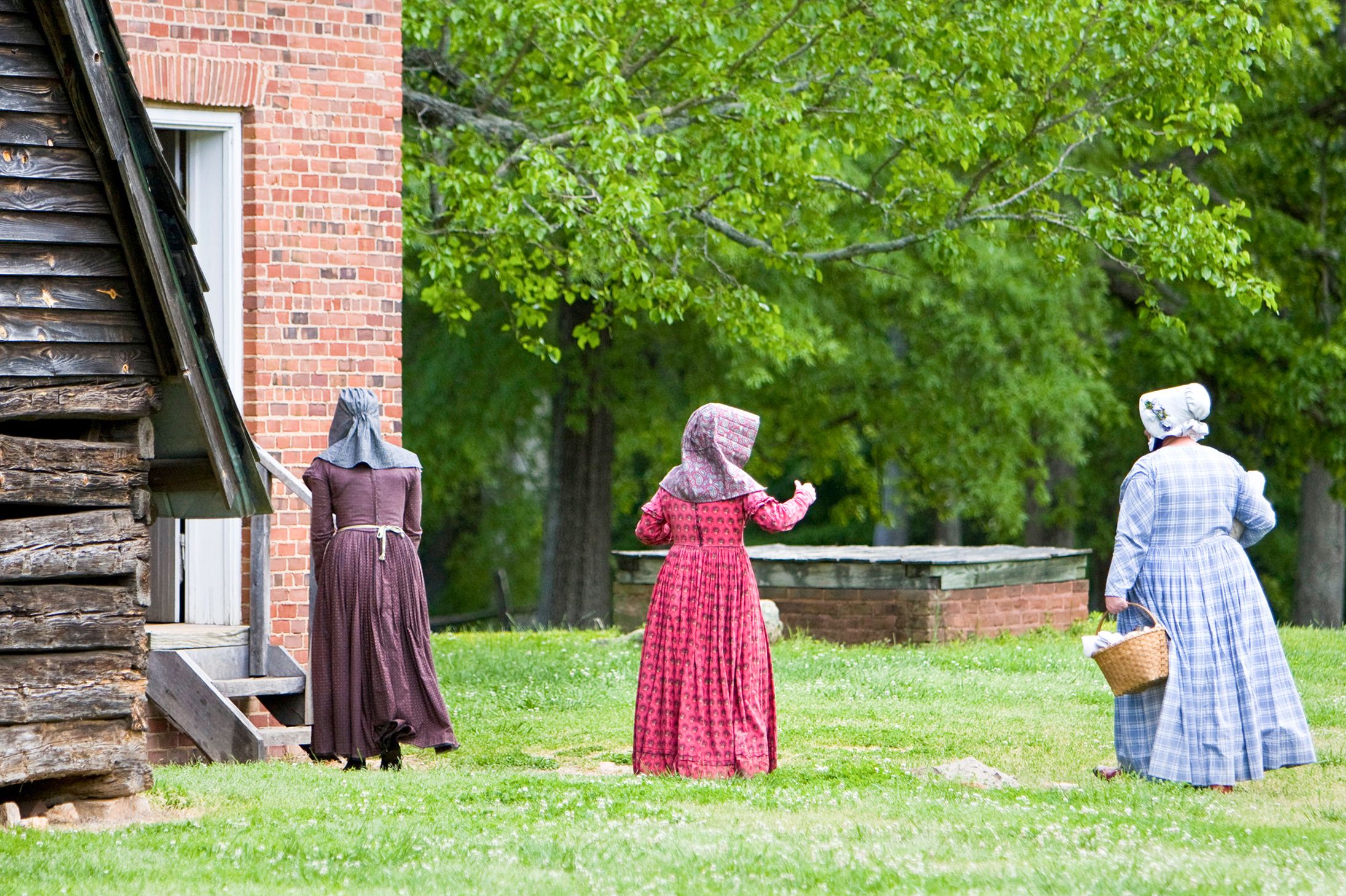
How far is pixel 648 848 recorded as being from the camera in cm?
589

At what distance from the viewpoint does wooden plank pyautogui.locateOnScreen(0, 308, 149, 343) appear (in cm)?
635

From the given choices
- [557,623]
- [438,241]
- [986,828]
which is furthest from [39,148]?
[557,623]

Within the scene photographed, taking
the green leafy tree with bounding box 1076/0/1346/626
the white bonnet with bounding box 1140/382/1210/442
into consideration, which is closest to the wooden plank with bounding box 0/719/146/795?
the white bonnet with bounding box 1140/382/1210/442

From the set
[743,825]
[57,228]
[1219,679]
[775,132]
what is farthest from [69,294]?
[775,132]

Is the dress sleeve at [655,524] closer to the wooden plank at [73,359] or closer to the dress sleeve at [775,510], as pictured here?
the dress sleeve at [775,510]

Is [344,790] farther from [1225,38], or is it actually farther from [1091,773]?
[1225,38]

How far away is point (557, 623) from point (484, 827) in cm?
1405

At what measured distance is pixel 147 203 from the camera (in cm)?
646

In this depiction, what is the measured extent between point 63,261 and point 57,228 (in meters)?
0.12

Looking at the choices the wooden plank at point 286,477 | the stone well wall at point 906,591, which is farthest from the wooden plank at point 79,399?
the stone well wall at point 906,591

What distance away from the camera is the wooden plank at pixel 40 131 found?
6.34 m

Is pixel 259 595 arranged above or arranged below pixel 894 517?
below

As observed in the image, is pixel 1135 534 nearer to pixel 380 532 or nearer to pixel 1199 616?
pixel 1199 616

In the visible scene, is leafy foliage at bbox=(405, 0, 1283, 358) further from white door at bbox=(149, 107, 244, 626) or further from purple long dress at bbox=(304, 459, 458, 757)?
purple long dress at bbox=(304, 459, 458, 757)
